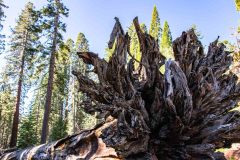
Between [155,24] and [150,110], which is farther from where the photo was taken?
[155,24]

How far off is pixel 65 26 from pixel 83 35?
2421 cm

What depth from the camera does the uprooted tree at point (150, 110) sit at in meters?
6.22

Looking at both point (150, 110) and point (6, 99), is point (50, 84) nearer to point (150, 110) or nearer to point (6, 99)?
point (150, 110)

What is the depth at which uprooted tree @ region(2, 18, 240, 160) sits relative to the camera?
6.22 m

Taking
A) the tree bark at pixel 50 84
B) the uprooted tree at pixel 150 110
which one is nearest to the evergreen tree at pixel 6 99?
the tree bark at pixel 50 84

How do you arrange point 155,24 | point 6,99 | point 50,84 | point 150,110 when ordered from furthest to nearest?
point 155,24 → point 6,99 → point 50,84 → point 150,110

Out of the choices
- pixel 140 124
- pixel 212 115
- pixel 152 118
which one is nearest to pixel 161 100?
pixel 152 118

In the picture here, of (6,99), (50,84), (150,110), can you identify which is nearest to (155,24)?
(6,99)

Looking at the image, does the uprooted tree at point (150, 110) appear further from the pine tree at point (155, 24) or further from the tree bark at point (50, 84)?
the pine tree at point (155, 24)

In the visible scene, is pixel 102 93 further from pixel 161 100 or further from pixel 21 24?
pixel 21 24

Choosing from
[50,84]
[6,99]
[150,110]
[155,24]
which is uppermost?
[155,24]

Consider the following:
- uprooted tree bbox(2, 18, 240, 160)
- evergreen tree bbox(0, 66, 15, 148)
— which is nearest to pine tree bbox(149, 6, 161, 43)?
evergreen tree bbox(0, 66, 15, 148)

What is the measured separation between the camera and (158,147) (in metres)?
6.78

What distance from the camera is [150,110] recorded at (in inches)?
270
